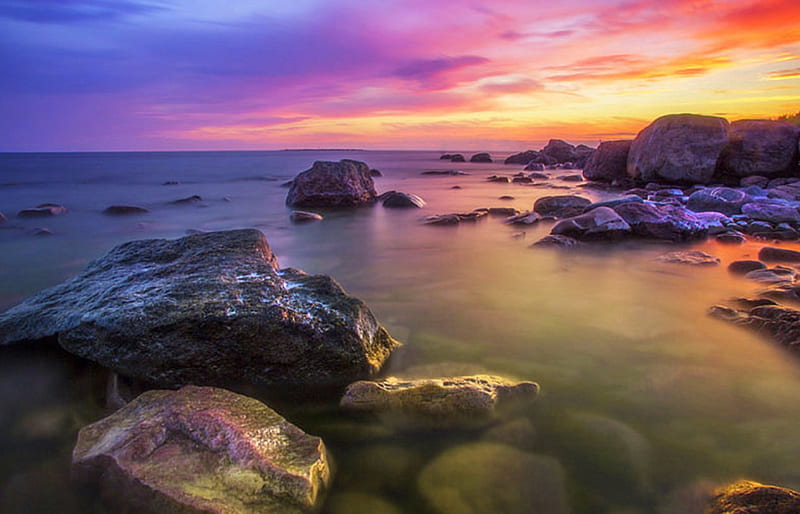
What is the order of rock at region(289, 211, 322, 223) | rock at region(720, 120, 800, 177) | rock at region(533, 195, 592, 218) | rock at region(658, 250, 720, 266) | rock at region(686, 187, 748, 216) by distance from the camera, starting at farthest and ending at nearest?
1. rock at region(720, 120, 800, 177)
2. rock at region(289, 211, 322, 223)
3. rock at region(533, 195, 592, 218)
4. rock at region(686, 187, 748, 216)
5. rock at region(658, 250, 720, 266)

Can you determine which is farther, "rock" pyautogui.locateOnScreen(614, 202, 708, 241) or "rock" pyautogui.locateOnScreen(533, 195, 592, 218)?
"rock" pyautogui.locateOnScreen(533, 195, 592, 218)

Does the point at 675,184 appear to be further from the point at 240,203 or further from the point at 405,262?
the point at 240,203

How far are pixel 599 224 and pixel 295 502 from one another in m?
7.14

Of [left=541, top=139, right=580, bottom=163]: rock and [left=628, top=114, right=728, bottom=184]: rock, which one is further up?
[left=541, top=139, right=580, bottom=163]: rock

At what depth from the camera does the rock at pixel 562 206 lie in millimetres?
10445

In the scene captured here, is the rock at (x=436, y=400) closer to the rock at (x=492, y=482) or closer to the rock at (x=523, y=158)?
the rock at (x=492, y=482)

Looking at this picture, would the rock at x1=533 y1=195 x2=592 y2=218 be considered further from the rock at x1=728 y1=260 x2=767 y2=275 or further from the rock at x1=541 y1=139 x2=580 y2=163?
the rock at x1=541 y1=139 x2=580 y2=163

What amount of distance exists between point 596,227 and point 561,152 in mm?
35503

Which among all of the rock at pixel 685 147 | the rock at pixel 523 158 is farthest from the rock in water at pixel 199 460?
the rock at pixel 523 158

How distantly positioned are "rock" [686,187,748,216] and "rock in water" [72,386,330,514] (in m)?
10.9

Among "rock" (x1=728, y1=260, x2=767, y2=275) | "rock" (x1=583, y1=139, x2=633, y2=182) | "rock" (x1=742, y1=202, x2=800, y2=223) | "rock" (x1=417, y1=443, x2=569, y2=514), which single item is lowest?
"rock" (x1=417, y1=443, x2=569, y2=514)

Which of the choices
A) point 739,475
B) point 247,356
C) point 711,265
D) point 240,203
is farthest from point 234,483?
point 240,203

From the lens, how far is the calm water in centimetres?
225

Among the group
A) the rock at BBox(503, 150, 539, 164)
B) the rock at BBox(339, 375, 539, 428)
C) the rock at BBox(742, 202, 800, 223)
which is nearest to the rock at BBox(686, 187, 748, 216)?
the rock at BBox(742, 202, 800, 223)
